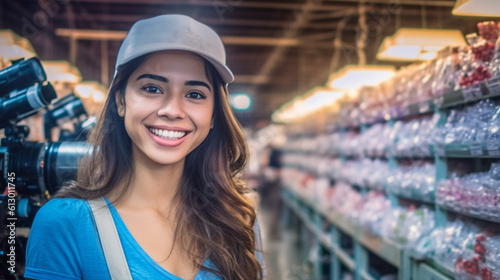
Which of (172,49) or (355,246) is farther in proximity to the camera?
(355,246)

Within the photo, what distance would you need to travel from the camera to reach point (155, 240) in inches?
52.4

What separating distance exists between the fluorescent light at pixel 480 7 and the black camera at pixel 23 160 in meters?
1.57

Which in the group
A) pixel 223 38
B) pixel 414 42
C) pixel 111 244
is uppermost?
pixel 223 38

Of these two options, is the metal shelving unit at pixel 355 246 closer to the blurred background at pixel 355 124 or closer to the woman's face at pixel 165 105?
the blurred background at pixel 355 124

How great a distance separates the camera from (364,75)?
13.2 ft

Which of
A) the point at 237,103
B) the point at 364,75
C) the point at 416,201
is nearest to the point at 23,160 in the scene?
the point at 237,103

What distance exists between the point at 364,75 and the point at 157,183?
3.07m

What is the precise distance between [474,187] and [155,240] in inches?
60.2

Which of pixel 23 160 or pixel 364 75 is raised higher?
pixel 364 75

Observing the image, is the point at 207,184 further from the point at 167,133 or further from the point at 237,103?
the point at 237,103

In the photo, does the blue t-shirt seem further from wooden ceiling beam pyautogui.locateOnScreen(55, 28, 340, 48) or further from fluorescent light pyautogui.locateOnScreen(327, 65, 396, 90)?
wooden ceiling beam pyautogui.locateOnScreen(55, 28, 340, 48)

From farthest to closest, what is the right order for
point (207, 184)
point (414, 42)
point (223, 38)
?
point (223, 38) < point (414, 42) < point (207, 184)

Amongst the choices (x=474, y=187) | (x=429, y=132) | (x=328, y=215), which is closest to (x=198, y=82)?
(x=474, y=187)

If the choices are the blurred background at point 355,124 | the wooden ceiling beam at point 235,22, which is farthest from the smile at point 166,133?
the wooden ceiling beam at point 235,22
